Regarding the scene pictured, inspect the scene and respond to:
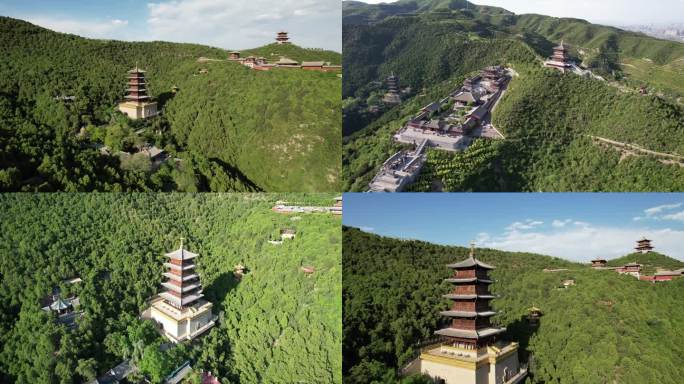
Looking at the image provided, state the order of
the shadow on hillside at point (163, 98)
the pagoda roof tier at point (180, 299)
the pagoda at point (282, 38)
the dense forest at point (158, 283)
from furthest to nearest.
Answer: the pagoda at point (282, 38)
the shadow on hillside at point (163, 98)
the pagoda roof tier at point (180, 299)
the dense forest at point (158, 283)

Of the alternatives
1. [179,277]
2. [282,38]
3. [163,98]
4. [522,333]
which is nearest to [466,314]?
[522,333]

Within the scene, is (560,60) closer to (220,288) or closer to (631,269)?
(631,269)

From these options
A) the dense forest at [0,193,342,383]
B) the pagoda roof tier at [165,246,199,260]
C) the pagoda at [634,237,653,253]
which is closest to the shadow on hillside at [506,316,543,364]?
the pagoda at [634,237,653,253]

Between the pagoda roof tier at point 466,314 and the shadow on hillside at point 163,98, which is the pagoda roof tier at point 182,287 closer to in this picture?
the shadow on hillside at point 163,98

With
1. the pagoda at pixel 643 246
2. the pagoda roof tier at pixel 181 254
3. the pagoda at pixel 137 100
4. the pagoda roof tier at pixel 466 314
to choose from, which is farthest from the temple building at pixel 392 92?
the pagoda at pixel 643 246

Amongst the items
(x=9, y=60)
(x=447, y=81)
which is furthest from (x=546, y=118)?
(x=9, y=60)

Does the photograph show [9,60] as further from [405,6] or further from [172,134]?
[405,6]

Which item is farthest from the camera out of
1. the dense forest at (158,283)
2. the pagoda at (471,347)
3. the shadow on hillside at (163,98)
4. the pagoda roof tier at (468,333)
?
the shadow on hillside at (163,98)
